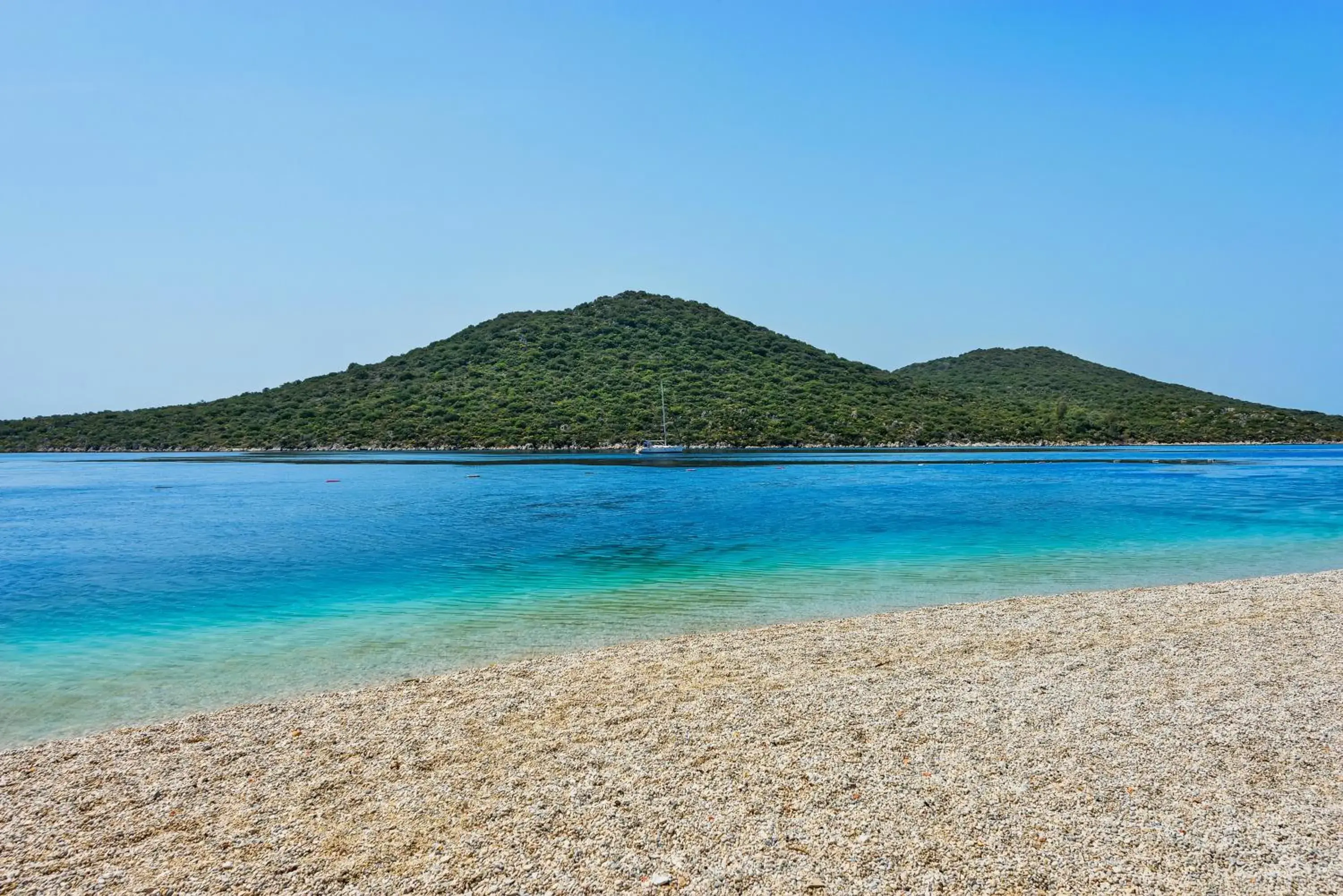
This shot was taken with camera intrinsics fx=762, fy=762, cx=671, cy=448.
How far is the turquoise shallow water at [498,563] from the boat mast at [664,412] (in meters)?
40.2

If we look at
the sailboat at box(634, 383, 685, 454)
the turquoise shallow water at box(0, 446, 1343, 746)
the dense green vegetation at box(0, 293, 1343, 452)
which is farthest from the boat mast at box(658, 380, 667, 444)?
the turquoise shallow water at box(0, 446, 1343, 746)

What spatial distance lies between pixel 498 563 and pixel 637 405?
85974 millimetres

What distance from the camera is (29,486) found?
169ft

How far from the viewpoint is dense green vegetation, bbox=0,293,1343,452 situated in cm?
10194

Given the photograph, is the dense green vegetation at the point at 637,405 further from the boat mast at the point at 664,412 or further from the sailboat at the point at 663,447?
the sailboat at the point at 663,447

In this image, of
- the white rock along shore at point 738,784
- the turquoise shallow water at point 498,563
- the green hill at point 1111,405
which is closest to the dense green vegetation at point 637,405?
the green hill at point 1111,405

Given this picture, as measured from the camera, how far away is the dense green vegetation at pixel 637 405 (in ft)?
334

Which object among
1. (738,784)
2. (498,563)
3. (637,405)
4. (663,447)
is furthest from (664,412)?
(738,784)

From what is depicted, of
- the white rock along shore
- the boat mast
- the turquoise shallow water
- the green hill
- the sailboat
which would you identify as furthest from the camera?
the green hill

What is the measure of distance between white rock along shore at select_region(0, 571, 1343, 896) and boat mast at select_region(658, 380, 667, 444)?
76.5m

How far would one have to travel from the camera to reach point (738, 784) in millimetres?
5762

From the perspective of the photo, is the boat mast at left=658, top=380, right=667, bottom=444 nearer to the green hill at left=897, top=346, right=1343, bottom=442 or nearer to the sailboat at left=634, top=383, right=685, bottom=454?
the sailboat at left=634, top=383, right=685, bottom=454

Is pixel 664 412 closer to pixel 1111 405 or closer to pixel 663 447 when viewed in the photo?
pixel 663 447

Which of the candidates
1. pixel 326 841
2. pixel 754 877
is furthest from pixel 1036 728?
pixel 326 841
